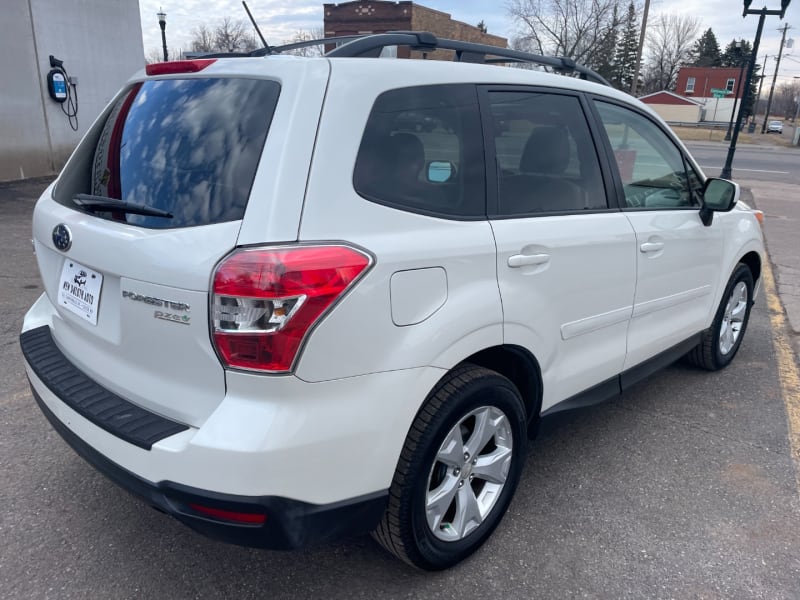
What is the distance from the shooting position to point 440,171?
7.35 ft

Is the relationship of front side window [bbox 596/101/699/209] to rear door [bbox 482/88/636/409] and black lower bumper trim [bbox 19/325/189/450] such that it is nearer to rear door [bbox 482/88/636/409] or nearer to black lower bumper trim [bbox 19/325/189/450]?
rear door [bbox 482/88/636/409]

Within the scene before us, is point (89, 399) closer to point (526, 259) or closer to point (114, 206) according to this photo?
point (114, 206)

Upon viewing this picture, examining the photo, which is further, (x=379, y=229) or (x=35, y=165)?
(x=35, y=165)

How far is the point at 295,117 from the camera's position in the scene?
1.87 metres

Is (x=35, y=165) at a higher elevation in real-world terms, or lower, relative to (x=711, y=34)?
lower

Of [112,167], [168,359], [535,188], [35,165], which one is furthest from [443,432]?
[35,165]

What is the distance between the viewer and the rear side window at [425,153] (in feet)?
6.62

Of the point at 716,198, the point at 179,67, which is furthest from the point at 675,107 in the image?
the point at 179,67

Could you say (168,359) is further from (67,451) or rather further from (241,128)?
(67,451)

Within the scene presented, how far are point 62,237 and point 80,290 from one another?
0.21 m

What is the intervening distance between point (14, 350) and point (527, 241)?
3.66 meters

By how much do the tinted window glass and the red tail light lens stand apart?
41.8 inches

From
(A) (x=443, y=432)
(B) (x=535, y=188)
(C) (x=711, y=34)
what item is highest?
(C) (x=711, y=34)

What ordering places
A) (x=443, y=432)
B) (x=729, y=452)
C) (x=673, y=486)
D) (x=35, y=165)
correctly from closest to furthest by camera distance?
1. (x=443, y=432)
2. (x=673, y=486)
3. (x=729, y=452)
4. (x=35, y=165)
